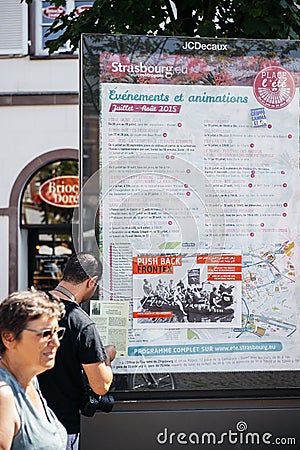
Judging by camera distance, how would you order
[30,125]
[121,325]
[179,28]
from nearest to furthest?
[121,325], [179,28], [30,125]

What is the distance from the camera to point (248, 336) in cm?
568

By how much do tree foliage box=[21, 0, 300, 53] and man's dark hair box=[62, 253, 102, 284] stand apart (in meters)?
2.37

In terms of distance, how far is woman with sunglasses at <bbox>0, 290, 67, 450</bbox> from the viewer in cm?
313

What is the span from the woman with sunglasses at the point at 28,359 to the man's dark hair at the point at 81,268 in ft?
4.97

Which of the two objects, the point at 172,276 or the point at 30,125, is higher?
the point at 30,125

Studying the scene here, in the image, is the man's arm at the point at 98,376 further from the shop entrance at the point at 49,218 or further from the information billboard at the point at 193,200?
the shop entrance at the point at 49,218

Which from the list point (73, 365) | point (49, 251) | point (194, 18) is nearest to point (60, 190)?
point (49, 251)

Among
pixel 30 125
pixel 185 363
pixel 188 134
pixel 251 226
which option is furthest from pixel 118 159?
pixel 30 125

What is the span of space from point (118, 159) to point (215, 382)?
1.52 m

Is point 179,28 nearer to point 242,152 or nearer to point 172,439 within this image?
point 242,152

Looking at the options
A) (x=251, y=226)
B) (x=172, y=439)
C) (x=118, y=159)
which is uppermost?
(x=118, y=159)

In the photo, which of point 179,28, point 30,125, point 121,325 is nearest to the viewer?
point 121,325

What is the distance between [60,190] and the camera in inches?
547

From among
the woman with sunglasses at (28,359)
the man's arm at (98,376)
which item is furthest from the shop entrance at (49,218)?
the woman with sunglasses at (28,359)
